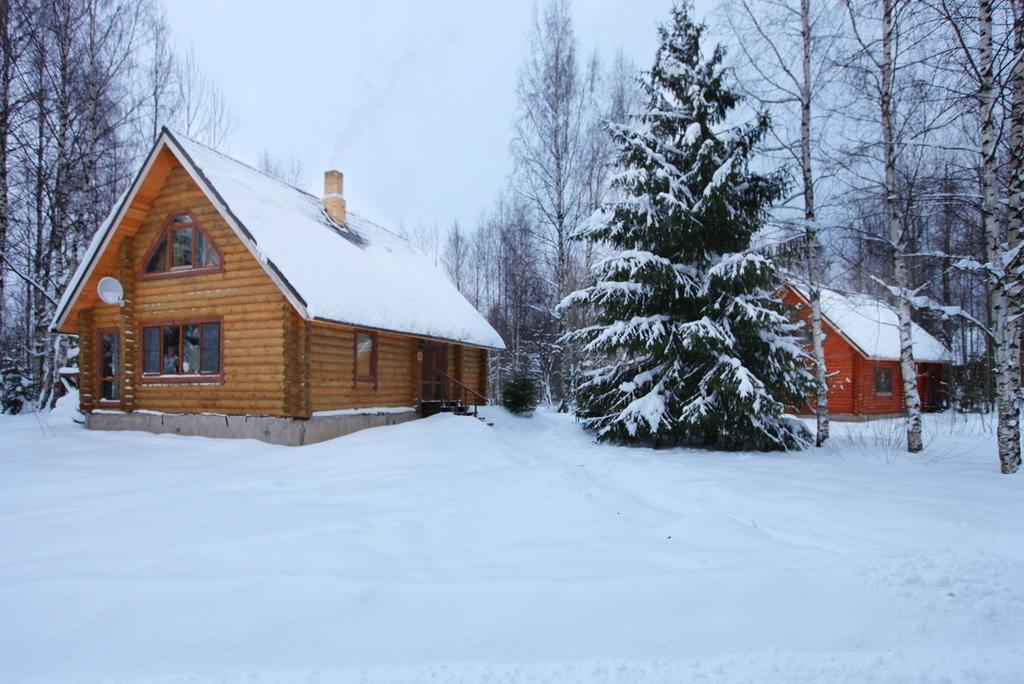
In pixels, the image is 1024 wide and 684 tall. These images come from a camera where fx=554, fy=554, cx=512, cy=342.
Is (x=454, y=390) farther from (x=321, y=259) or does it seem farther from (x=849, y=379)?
(x=849, y=379)

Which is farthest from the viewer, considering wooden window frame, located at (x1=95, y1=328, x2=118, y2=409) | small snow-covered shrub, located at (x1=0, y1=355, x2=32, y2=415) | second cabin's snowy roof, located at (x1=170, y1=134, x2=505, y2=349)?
small snow-covered shrub, located at (x1=0, y1=355, x2=32, y2=415)

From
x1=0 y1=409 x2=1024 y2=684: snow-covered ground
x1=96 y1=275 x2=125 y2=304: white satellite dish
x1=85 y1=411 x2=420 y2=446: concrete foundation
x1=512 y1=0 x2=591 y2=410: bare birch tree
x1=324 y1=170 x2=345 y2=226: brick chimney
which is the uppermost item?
x1=512 y1=0 x2=591 y2=410: bare birch tree

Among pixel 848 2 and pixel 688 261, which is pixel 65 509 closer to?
pixel 688 261

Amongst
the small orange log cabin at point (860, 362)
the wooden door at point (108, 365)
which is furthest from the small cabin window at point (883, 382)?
the wooden door at point (108, 365)

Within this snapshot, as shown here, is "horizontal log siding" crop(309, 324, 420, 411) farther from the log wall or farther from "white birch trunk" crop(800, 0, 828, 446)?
"white birch trunk" crop(800, 0, 828, 446)

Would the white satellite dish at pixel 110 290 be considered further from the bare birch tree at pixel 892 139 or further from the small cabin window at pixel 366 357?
the bare birch tree at pixel 892 139

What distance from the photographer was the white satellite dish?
44.1 feet

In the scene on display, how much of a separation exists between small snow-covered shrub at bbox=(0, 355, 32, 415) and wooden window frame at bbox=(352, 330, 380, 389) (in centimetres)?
1372

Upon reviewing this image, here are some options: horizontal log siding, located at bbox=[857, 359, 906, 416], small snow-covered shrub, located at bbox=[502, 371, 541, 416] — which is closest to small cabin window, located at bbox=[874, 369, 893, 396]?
horizontal log siding, located at bbox=[857, 359, 906, 416]

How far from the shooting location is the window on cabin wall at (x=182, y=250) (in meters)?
13.5

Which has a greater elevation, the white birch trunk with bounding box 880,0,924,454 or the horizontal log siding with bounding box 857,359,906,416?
the white birch trunk with bounding box 880,0,924,454

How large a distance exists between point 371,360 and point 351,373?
2.80ft

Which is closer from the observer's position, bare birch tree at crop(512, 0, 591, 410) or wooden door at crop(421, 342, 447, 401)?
wooden door at crop(421, 342, 447, 401)

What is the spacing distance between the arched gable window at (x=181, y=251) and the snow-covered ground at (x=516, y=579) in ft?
21.2
